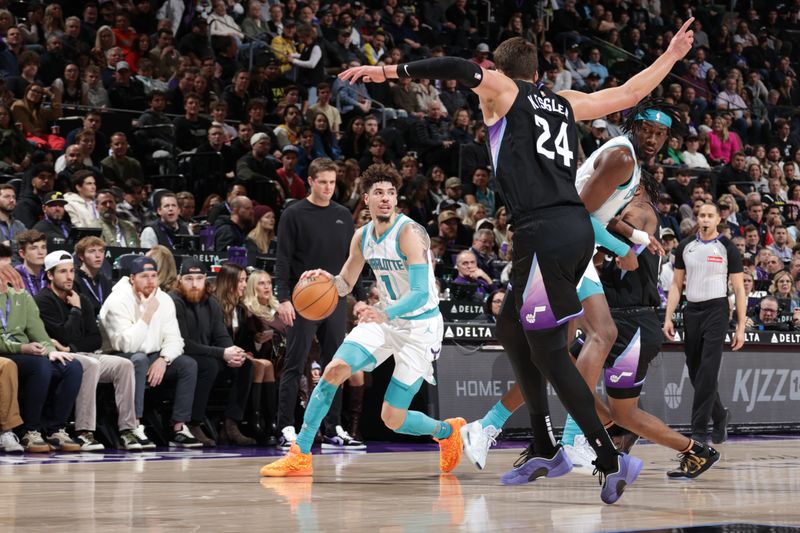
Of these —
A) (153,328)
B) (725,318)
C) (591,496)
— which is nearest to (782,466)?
(725,318)

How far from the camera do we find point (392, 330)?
709 centimetres

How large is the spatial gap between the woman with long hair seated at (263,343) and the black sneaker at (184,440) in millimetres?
660

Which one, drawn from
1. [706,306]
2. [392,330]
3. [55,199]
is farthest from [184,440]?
[706,306]

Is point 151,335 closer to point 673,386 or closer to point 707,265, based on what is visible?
point 707,265

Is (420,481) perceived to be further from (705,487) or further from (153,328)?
(153,328)

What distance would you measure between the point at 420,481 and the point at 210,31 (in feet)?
37.6

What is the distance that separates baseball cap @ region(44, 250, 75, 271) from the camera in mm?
9312

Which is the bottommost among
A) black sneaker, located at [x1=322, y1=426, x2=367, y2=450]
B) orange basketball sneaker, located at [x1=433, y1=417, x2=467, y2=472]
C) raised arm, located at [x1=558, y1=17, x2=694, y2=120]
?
black sneaker, located at [x1=322, y1=426, x2=367, y2=450]

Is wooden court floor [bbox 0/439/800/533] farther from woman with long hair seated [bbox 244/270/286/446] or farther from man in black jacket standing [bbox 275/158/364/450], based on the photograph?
woman with long hair seated [bbox 244/270/286/446]

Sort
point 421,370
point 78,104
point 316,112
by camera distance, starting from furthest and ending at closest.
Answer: point 316,112, point 78,104, point 421,370

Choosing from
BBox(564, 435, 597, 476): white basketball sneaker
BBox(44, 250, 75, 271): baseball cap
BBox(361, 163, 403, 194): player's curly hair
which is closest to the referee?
BBox(564, 435, 597, 476): white basketball sneaker

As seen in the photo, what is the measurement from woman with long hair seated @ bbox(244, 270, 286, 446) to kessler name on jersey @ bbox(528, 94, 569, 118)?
518 cm

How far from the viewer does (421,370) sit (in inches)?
278

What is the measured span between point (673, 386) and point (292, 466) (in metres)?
6.01
